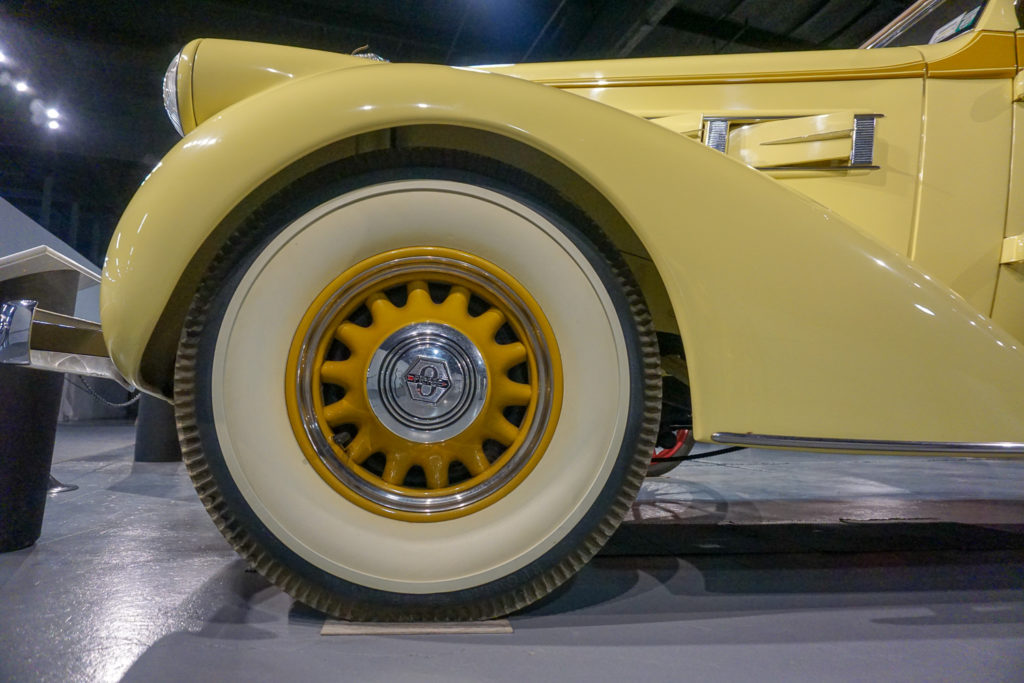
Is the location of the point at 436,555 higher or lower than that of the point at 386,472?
lower

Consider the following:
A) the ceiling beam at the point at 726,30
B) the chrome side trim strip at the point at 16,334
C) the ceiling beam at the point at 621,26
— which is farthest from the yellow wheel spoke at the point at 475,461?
the ceiling beam at the point at 726,30

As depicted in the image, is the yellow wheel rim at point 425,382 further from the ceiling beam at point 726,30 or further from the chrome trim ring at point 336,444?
the ceiling beam at point 726,30

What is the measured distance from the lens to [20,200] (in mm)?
11211

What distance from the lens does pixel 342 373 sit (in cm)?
105

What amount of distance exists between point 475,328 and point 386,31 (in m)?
6.58

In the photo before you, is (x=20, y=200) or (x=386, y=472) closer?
(x=386, y=472)

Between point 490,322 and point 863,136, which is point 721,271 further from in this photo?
point 863,136

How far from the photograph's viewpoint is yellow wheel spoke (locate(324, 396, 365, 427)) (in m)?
1.05

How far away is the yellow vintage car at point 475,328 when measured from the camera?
978 millimetres

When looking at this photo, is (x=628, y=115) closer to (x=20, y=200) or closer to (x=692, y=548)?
(x=692, y=548)

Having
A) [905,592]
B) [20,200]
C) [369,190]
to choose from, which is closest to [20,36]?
[20,200]

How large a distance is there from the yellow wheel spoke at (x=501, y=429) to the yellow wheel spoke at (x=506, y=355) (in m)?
0.09

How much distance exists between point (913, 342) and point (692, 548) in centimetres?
Result: 82

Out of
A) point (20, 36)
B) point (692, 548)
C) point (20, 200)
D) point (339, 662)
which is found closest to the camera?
point (339, 662)
